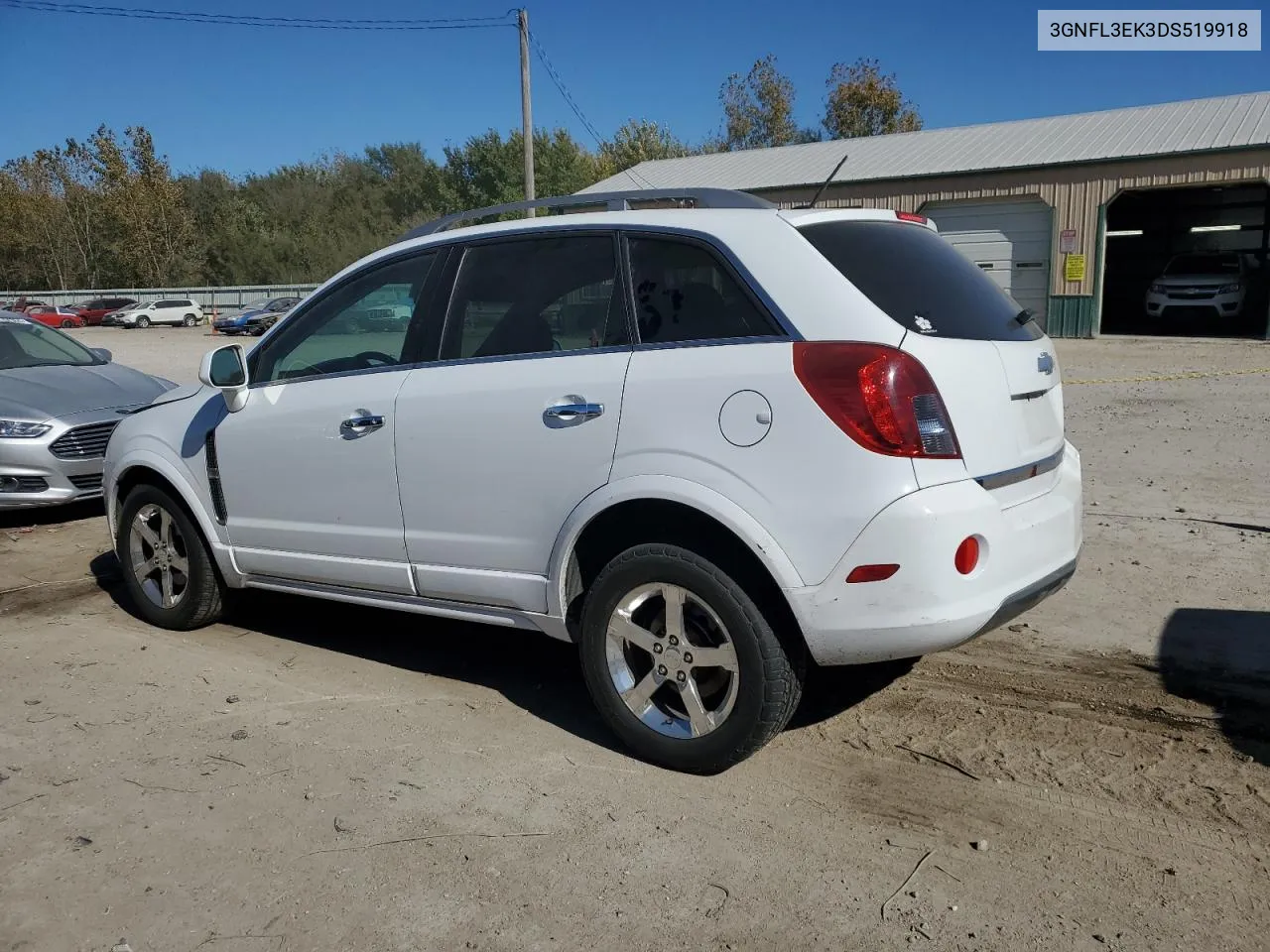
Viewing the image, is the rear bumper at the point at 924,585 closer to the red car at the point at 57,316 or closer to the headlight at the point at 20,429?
the headlight at the point at 20,429

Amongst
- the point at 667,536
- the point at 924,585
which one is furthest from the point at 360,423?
the point at 924,585

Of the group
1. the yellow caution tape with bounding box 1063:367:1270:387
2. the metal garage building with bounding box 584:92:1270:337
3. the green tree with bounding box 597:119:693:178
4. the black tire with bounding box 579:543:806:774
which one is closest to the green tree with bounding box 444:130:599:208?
the green tree with bounding box 597:119:693:178

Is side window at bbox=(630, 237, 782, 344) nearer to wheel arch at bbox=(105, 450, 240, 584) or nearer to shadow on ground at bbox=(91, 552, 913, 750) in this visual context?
shadow on ground at bbox=(91, 552, 913, 750)

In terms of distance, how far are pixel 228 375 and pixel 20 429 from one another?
4040 millimetres

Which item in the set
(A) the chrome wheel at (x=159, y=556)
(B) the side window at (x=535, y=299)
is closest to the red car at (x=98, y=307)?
(A) the chrome wheel at (x=159, y=556)

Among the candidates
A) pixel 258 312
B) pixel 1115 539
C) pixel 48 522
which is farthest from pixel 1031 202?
pixel 258 312

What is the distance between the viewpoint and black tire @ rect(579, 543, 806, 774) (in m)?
3.41

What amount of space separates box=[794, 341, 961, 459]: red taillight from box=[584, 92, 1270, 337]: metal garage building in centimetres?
1994

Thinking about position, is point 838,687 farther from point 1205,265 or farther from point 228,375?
point 1205,265

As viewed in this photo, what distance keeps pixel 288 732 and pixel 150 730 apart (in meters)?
0.57

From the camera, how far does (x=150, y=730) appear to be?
4.23m

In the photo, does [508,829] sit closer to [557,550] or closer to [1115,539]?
[557,550]

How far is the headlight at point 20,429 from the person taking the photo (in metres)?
7.79

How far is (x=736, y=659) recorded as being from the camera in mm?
3463
